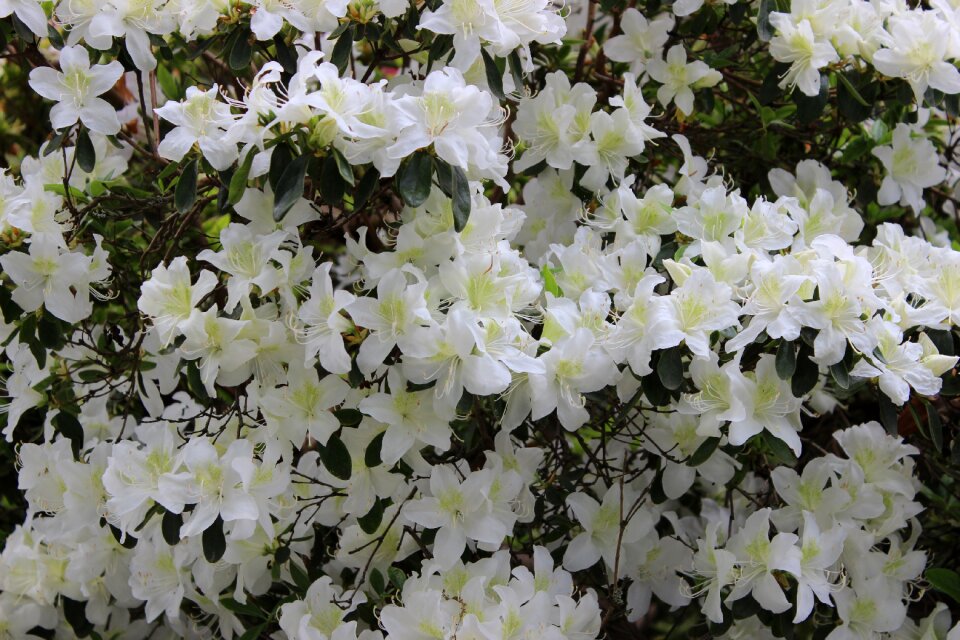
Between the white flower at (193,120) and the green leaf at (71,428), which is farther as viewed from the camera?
the green leaf at (71,428)

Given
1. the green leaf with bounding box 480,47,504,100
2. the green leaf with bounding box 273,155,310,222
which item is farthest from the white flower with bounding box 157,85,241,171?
the green leaf with bounding box 480,47,504,100

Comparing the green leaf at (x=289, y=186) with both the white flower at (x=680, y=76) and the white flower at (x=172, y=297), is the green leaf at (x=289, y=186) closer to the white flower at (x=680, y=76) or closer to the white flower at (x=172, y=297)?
the white flower at (x=172, y=297)

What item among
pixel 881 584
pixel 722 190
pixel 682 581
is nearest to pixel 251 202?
pixel 722 190

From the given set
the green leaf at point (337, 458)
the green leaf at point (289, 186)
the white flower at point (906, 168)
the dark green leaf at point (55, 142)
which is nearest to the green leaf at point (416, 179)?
the green leaf at point (289, 186)

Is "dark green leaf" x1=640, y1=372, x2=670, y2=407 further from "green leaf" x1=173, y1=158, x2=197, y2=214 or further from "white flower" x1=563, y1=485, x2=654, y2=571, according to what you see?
"green leaf" x1=173, y1=158, x2=197, y2=214

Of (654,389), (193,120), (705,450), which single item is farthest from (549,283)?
(193,120)

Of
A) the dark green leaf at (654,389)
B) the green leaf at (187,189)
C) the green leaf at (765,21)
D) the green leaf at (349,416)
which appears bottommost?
the green leaf at (349,416)

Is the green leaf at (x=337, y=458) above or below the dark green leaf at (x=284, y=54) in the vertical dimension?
below
